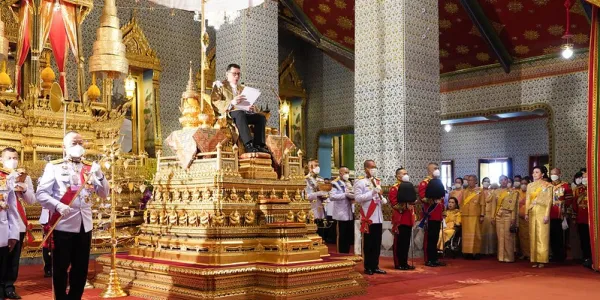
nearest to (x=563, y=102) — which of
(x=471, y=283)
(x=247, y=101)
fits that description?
(x=471, y=283)

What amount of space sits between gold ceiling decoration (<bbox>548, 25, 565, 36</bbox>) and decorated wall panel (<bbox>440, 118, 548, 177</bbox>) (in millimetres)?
4418

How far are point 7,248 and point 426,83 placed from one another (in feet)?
23.4

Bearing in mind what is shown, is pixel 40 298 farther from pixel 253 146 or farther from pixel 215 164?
pixel 253 146

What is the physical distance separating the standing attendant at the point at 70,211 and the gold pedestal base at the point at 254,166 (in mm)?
1882

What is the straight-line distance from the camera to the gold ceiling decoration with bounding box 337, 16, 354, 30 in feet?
50.8

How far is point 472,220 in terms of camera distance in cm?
1137

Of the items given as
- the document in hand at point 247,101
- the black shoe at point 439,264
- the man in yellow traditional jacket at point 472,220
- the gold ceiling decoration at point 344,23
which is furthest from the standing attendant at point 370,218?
the gold ceiling decoration at point 344,23

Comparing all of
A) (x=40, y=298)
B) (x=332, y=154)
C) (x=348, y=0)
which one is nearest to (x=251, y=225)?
(x=40, y=298)

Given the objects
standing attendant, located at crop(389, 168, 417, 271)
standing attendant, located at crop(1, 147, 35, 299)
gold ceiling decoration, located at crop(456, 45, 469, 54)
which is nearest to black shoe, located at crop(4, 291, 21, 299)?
standing attendant, located at crop(1, 147, 35, 299)

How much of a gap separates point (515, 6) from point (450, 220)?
15.8ft

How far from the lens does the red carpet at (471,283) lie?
22.6 ft

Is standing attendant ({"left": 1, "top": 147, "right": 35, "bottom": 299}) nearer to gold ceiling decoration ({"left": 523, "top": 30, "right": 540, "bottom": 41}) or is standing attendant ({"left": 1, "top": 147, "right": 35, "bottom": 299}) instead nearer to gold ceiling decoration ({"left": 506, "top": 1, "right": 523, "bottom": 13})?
gold ceiling decoration ({"left": 506, "top": 1, "right": 523, "bottom": 13})

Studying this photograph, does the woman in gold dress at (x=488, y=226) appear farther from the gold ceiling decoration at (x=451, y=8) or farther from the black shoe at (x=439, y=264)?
the gold ceiling decoration at (x=451, y=8)

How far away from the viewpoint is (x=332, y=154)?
66.9 feet
